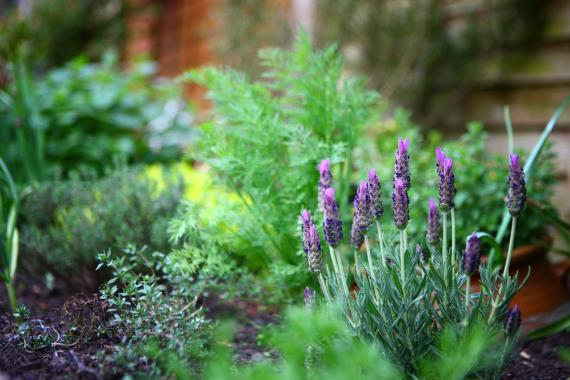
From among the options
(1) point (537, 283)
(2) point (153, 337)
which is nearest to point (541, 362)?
(1) point (537, 283)

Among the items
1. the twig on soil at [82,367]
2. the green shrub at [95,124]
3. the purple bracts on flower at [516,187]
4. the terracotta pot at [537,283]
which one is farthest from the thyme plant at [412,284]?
the green shrub at [95,124]

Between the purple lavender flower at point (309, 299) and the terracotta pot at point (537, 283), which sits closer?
the purple lavender flower at point (309, 299)

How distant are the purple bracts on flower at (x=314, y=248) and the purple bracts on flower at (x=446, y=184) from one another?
0.30 metres

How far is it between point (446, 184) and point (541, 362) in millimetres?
886

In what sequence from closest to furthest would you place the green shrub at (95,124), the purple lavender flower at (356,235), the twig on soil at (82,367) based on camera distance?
the twig on soil at (82,367) < the purple lavender flower at (356,235) < the green shrub at (95,124)

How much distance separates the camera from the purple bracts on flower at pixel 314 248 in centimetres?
134

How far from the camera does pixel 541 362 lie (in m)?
1.86

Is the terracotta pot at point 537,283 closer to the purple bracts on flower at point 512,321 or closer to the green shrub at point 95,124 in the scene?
the purple bracts on flower at point 512,321

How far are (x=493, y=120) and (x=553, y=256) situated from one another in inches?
49.0

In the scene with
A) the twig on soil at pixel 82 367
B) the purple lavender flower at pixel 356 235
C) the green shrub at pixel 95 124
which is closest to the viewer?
the twig on soil at pixel 82 367

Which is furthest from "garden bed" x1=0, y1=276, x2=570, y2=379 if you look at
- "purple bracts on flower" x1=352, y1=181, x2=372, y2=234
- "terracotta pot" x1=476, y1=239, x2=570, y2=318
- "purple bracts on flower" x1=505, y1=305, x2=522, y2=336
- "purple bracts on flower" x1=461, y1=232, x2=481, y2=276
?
"purple bracts on flower" x1=352, y1=181, x2=372, y2=234

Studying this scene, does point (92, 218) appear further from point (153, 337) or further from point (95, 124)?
point (95, 124)

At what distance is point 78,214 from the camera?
2453mm

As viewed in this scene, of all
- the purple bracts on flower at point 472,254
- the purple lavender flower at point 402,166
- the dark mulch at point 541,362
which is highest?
the purple lavender flower at point 402,166
